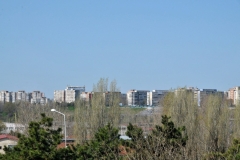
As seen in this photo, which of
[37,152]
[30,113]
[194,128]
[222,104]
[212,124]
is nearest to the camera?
[37,152]

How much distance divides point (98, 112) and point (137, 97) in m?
86.2

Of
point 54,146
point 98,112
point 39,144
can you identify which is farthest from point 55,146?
point 98,112

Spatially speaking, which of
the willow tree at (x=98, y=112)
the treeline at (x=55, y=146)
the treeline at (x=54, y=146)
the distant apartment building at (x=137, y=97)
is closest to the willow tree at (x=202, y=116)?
the willow tree at (x=98, y=112)

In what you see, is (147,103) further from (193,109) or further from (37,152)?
(37,152)

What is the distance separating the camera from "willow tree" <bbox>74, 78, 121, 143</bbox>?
118 ft

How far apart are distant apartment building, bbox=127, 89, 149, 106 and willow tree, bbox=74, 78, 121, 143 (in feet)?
258

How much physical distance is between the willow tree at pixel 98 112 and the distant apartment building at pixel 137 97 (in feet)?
258

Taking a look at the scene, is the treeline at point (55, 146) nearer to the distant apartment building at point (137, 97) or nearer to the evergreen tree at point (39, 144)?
the evergreen tree at point (39, 144)

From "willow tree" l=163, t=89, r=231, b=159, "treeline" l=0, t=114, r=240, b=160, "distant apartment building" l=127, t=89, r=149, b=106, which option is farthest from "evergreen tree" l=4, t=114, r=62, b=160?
"distant apartment building" l=127, t=89, r=149, b=106

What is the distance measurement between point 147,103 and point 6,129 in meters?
61.3

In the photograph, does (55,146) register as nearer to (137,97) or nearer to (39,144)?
(39,144)

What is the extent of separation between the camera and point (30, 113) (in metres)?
45.7

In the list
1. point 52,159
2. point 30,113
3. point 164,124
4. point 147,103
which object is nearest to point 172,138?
point 164,124

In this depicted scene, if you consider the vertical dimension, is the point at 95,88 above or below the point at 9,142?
above
